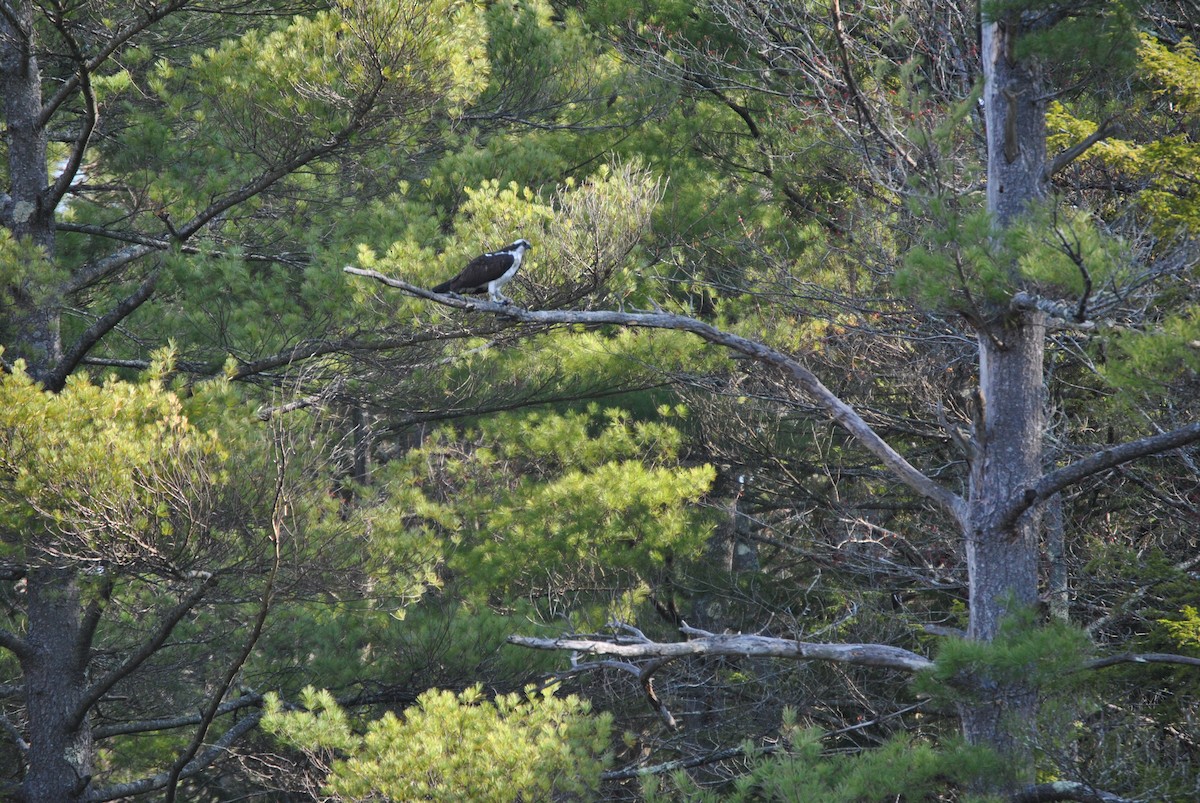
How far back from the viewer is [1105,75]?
20.8 feet

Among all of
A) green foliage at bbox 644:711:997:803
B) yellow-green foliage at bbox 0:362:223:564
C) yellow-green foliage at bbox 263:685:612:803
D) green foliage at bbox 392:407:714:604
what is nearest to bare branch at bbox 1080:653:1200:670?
green foliage at bbox 644:711:997:803

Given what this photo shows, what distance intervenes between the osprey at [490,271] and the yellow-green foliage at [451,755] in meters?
2.38

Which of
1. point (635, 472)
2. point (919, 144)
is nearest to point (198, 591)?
point (635, 472)

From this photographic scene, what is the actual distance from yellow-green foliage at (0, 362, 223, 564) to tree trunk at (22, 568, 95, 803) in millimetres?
1770

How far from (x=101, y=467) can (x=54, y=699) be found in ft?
9.21

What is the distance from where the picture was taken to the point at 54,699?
312 inches

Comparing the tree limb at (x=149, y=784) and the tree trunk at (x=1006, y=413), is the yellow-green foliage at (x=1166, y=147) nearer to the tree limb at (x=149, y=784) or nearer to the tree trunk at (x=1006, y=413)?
the tree trunk at (x=1006, y=413)

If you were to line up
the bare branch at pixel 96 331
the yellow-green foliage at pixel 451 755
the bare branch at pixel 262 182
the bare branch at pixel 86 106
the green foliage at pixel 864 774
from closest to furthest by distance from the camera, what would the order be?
the green foliage at pixel 864 774 < the yellow-green foliage at pixel 451 755 < the bare branch at pixel 86 106 < the bare branch at pixel 262 182 < the bare branch at pixel 96 331

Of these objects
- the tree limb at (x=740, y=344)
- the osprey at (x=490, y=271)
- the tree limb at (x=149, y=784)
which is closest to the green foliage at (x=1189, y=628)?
the tree limb at (x=740, y=344)

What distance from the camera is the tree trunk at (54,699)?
25.8 feet

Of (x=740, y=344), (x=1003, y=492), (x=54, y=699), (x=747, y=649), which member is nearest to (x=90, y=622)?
(x=54, y=699)

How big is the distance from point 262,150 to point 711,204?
14.6ft

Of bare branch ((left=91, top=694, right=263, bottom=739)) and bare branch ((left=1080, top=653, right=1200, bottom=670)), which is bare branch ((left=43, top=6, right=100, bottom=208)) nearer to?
bare branch ((left=91, top=694, right=263, bottom=739))

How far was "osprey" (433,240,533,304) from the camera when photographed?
7.00m
